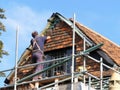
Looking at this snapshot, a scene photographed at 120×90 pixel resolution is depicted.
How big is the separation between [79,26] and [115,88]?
23.6ft

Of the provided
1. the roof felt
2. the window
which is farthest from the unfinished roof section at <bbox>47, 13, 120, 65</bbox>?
the window

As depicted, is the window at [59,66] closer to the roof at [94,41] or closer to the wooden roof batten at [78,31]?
the roof at [94,41]

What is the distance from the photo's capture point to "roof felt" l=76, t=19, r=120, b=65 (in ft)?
80.6

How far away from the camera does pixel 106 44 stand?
87.5ft

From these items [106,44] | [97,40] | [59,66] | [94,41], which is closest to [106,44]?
[106,44]

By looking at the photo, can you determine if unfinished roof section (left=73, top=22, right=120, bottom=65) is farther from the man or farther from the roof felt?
the man

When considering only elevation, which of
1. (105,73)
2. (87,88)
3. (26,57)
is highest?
(26,57)

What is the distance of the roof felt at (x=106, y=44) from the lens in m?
24.6

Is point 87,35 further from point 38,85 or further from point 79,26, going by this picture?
point 38,85

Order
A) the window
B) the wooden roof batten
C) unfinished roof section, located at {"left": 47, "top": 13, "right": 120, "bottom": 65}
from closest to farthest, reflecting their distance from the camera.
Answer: unfinished roof section, located at {"left": 47, "top": 13, "right": 120, "bottom": 65} < the wooden roof batten < the window

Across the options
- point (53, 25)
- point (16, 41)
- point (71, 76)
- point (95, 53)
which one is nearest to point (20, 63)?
point (53, 25)

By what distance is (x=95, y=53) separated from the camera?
81.6 ft

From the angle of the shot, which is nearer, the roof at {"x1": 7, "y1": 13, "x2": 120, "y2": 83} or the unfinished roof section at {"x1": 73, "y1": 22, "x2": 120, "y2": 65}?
the unfinished roof section at {"x1": 73, "y1": 22, "x2": 120, "y2": 65}

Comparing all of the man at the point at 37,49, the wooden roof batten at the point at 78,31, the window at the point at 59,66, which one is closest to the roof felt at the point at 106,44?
the wooden roof batten at the point at 78,31
